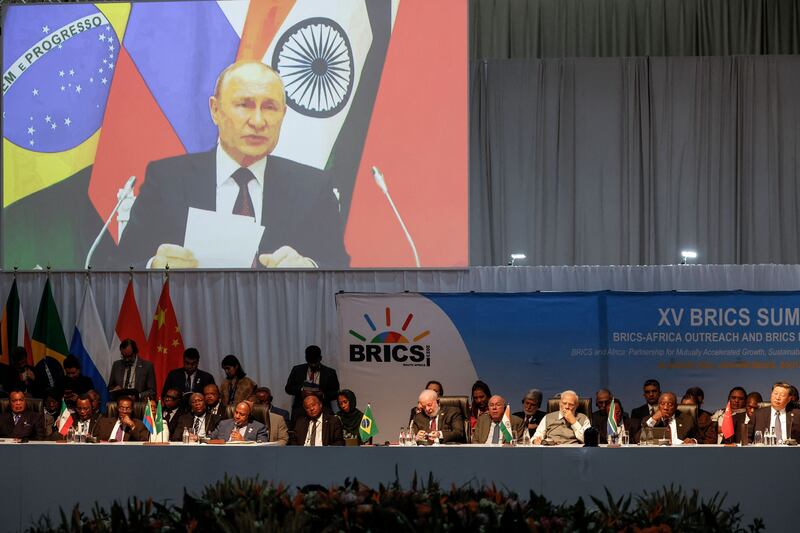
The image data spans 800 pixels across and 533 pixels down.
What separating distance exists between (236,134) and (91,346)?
240cm

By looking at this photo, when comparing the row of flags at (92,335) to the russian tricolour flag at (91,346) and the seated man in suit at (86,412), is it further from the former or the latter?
the seated man in suit at (86,412)

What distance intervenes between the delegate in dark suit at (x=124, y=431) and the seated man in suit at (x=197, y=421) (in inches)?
12.0

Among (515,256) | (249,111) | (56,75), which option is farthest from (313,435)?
(515,256)

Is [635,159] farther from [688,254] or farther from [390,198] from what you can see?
[390,198]

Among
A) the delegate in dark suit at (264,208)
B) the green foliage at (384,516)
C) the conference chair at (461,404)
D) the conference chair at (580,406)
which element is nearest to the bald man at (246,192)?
the delegate in dark suit at (264,208)

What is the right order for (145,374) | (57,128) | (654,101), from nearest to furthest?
(145,374)
(57,128)
(654,101)

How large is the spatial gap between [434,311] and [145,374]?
261 cm

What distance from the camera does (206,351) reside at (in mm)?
11359

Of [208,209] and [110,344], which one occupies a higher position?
[208,209]

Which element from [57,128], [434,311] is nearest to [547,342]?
[434,311]

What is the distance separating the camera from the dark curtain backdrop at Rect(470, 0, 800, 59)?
Result: 44.8 feet

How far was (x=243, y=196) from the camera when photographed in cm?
1103

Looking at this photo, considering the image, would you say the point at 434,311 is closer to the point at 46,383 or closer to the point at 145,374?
the point at 145,374

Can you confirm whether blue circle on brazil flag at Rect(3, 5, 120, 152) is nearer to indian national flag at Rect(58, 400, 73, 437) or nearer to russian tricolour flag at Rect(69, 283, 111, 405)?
russian tricolour flag at Rect(69, 283, 111, 405)
